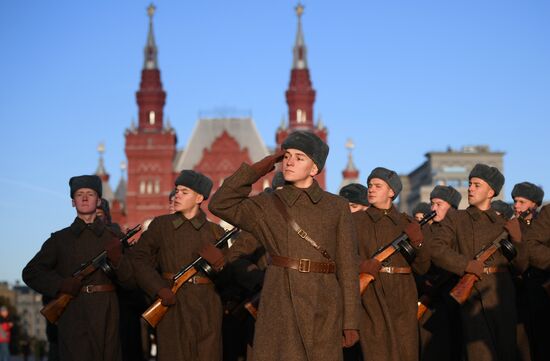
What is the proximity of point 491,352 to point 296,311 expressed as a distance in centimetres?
337

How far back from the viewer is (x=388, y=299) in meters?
10.2

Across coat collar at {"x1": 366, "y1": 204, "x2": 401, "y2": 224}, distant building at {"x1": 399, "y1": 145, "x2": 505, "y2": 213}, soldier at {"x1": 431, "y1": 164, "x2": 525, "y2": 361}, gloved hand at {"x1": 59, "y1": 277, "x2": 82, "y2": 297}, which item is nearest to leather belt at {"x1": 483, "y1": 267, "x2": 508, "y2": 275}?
soldier at {"x1": 431, "y1": 164, "x2": 525, "y2": 361}

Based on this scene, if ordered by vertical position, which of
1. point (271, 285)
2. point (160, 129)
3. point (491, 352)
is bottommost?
point (491, 352)

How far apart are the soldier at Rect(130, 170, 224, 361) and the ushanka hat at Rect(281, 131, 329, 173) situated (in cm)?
248

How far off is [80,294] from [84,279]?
149 millimetres

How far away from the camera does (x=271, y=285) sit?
7527mm

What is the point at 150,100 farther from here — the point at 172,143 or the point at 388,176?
the point at 388,176

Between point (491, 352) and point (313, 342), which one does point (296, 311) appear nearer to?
point (313, 342)

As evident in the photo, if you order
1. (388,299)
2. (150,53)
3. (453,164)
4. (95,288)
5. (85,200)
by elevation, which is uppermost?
(150,53)

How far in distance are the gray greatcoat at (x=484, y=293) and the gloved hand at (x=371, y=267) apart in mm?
692

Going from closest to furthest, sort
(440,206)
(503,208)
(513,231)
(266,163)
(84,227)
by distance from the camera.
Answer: (266,163) → (513,231) → (84,227) → (440,206) → (503,208)

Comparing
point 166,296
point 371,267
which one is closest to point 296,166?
point 371,267

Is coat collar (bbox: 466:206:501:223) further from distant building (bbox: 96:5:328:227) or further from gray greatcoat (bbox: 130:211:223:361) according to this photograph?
distant building (bbox: 96:5:328:227)

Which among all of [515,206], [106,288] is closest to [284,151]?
[106,288]
